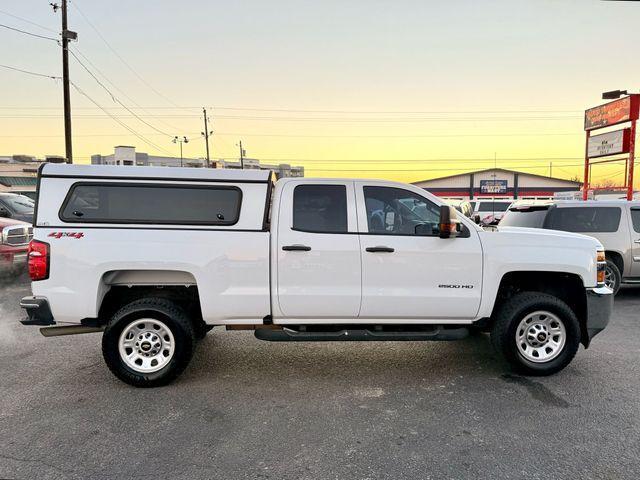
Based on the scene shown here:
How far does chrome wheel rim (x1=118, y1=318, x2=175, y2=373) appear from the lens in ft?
13.8

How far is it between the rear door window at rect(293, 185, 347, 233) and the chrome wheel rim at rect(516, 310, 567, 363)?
216 cm

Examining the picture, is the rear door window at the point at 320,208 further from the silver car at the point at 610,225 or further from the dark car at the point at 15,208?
the dark car at the point at 15,208

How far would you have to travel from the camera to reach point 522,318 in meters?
4.39

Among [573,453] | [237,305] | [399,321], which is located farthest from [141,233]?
[573,453]

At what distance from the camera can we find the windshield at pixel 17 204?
12.3 meters

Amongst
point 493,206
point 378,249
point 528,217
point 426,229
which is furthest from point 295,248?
point 493,206

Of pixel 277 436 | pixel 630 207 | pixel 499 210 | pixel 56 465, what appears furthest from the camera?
pixel 499 210

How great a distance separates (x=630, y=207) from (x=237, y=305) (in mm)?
7832

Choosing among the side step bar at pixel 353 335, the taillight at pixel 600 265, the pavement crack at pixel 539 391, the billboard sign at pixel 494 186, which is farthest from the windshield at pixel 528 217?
the billboard sign at pixel 494 186

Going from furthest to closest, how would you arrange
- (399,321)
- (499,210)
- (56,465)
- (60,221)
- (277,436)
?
(499,210)
(399,321)
(60,221)
(277,436)
(56,465)

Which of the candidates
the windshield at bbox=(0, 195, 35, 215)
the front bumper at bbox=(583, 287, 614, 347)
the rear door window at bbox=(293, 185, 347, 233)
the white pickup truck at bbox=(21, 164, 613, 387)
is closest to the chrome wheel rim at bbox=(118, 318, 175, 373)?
the white pickup truck at bbox=(21, 164, 613, 387)

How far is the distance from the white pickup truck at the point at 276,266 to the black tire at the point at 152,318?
0.01 meters

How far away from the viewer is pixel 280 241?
4.20 m

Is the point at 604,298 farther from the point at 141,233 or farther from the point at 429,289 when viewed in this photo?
the point at 141,233
